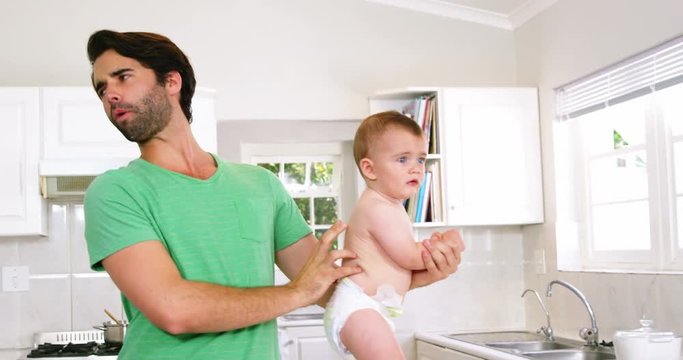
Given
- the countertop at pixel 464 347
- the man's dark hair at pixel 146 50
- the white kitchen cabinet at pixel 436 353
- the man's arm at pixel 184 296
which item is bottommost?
the white kitchen cabinet at pixel 436 353

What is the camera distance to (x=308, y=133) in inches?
187

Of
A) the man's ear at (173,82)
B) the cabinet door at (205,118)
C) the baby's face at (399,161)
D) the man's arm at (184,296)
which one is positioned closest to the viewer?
the man's arm at (184,296)

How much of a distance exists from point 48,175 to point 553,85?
7.89 ft

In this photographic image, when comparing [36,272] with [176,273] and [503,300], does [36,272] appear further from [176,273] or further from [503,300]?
[176,273]

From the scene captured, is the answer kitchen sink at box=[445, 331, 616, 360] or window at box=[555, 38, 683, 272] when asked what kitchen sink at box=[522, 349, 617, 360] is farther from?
window at box=[555, 38, 683, 272]

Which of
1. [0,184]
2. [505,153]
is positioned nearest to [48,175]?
[0,184]

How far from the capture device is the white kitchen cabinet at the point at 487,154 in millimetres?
4430

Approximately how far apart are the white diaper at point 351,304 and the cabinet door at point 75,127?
2.57m

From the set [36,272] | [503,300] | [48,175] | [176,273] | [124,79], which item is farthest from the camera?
[503,300]

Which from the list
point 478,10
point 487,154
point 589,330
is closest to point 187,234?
point 589,330

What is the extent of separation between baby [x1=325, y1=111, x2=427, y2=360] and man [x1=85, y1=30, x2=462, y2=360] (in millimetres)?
136

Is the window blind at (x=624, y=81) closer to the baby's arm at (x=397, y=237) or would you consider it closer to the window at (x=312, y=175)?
the window at (x=312, y=175)

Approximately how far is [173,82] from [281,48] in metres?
3.05

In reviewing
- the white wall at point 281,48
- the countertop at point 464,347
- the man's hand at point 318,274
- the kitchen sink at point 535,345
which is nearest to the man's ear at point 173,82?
the man's hand at point 318,274
